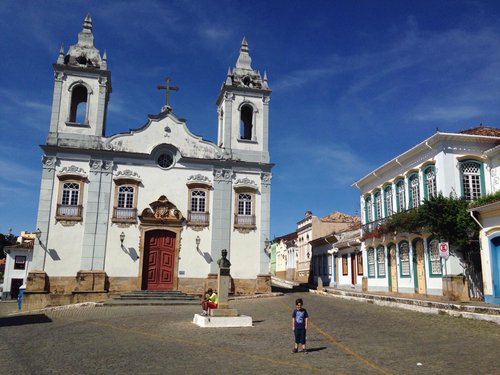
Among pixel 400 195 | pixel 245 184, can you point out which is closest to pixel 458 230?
pixel 400 195

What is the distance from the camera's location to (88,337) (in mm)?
11469

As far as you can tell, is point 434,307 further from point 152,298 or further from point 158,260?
point 158,260

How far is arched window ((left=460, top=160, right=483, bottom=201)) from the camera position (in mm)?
20062

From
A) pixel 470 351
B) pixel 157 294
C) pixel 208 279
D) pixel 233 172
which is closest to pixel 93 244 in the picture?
pixel 157 294

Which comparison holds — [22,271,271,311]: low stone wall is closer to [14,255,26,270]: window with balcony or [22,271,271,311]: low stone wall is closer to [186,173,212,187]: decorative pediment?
[186,173,212,187]: decorative pediment

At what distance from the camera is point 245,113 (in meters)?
28.2

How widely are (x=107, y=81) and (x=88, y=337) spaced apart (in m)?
17.5

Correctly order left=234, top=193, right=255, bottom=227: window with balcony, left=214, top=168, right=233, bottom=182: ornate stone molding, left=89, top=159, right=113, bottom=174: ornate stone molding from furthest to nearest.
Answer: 1. left=214, top=168, right=233, bottom=182: ornate stone molding
2. left=234, top=193, right=255, bottom=227: window with balcony
3. left=89, top=159, right=113, bottom=174: ornate stone molding

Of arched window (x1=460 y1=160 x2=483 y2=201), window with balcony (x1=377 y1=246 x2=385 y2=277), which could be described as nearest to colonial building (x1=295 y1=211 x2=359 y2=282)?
window with balcony (x1=377 y1=246 x2=385 y2=277)

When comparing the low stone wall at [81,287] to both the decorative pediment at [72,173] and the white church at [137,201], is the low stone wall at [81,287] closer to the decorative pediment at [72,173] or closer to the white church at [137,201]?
the white church at [137,201]

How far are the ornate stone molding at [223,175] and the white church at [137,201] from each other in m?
0.01

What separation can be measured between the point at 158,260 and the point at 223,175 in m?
5.63

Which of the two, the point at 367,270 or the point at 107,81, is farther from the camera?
the point at 367,270

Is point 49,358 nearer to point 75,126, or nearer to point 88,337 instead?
point 88,337
